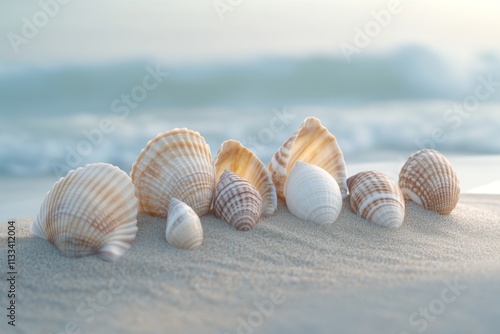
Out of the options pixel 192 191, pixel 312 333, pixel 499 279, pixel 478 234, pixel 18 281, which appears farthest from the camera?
pixel 478 234

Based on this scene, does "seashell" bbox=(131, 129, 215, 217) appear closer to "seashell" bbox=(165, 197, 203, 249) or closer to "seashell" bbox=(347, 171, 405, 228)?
"seashell" bbox=(165, 197, 203, 249)

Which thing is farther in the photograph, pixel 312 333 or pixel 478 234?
pixel 478 234

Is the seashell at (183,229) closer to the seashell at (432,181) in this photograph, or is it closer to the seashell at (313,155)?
the seashell at (313,155)

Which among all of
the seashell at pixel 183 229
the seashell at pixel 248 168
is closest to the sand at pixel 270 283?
the seashell at pixel 183 229

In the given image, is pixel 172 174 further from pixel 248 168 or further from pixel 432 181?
pixel 432 181

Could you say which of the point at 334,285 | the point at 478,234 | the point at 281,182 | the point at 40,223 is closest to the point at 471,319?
the point at 334,285

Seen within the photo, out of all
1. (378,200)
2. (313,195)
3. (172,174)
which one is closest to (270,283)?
(313,195)

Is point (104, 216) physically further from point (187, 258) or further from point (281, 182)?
point (281, 182)
